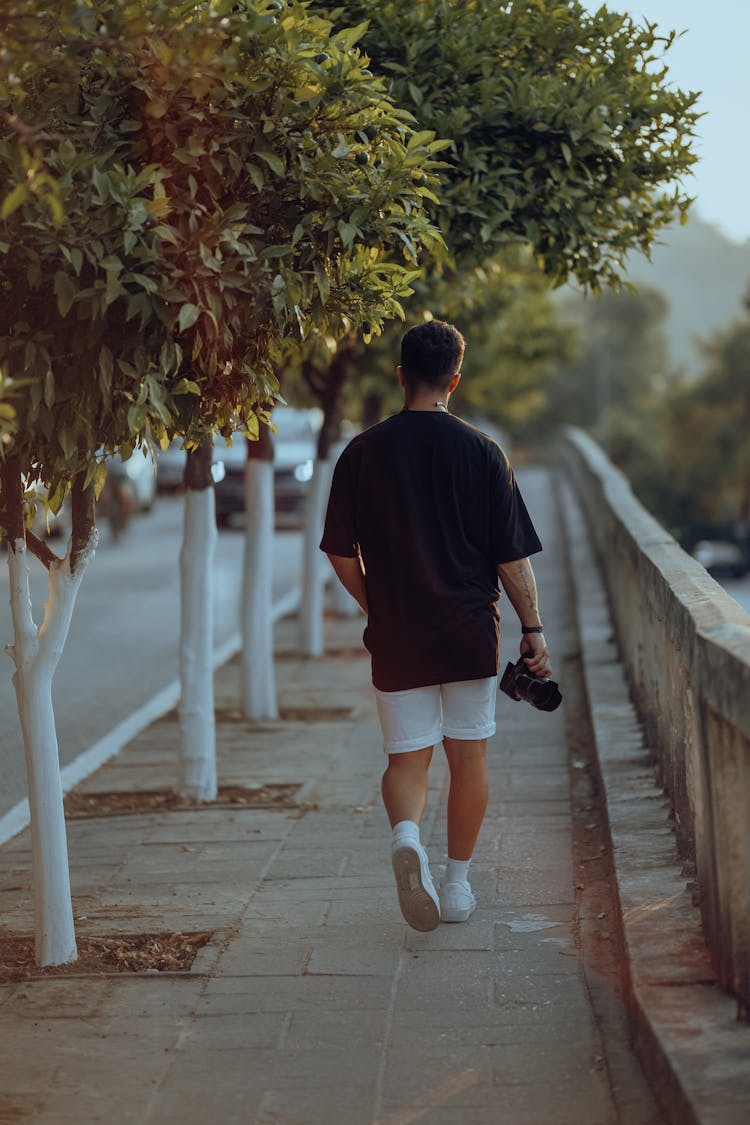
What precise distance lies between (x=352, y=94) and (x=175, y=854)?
324 centimetres

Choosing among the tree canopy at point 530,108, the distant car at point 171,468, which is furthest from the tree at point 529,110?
the distant car at point 171,468

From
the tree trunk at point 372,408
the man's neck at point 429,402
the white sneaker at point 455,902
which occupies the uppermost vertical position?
the man's neck at point 429,402

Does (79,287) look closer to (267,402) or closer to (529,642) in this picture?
(267,402)

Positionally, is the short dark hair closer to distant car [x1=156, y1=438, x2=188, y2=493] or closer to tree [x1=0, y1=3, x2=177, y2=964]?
tree [x1=0, y1=3, x2=177, y2=964]

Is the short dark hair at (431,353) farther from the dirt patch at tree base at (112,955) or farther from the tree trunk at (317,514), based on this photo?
the tree trunk at (317,514)

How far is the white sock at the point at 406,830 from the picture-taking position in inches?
223

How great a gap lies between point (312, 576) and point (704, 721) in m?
8.99

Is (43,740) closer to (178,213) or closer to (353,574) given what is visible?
(353,574)

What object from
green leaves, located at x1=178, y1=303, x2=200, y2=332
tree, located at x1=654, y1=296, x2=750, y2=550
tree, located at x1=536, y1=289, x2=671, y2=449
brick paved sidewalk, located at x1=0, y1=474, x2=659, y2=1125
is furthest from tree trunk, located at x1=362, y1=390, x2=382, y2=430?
tree, located at x1=536, y1=289, x2=671, y2=449

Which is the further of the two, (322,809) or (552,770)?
(552,770)

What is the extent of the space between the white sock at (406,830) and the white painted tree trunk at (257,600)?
15.9 ft

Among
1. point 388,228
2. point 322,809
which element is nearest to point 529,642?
point 388,228

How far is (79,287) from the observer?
5184mm

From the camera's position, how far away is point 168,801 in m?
8.57
